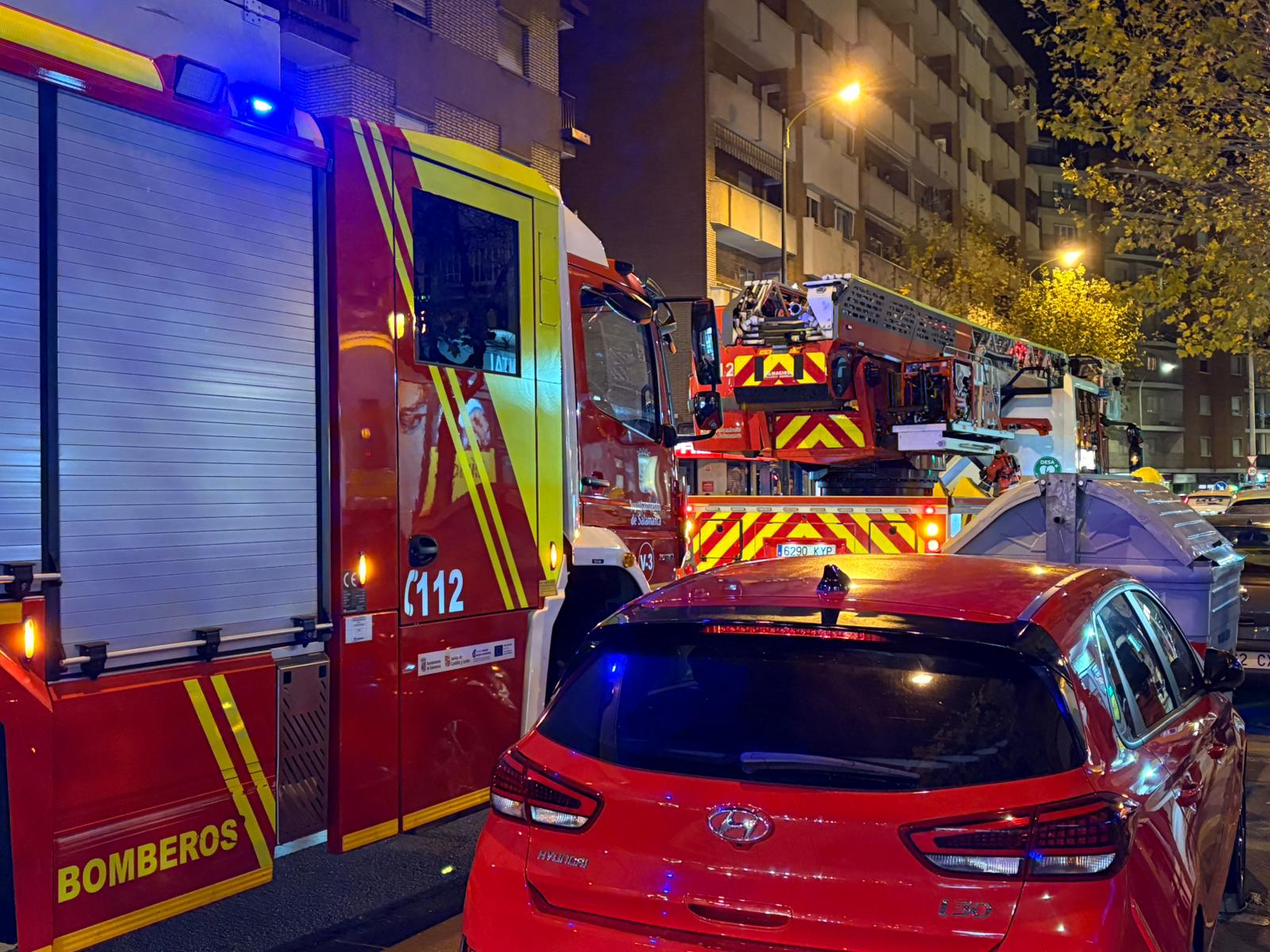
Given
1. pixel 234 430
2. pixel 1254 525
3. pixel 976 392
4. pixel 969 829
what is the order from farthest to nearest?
pixel 976 392 < pixel 1254 525 < pixel 234 430 < pixel 969 829

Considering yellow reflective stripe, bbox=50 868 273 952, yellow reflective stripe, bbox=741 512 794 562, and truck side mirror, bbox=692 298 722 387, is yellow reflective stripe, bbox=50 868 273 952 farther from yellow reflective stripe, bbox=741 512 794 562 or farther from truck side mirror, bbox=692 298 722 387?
yellow reflective stripe, bbox=741 512 794 562

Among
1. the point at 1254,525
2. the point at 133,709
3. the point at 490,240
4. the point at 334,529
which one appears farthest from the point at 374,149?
the point at 1254,525

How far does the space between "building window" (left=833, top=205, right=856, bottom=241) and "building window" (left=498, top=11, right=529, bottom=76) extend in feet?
46.8

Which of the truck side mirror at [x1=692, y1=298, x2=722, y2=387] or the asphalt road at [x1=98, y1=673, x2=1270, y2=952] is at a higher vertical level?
the truck side mirror at [x1=692, y1=298, x2=722, y2=387]

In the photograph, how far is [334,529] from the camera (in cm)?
441

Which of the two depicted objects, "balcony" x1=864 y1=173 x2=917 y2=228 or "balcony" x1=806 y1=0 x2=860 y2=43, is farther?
"balcony" x1=864 y1=173 x2=917 y2=228

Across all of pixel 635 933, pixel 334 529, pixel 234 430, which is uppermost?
pixel 234 430

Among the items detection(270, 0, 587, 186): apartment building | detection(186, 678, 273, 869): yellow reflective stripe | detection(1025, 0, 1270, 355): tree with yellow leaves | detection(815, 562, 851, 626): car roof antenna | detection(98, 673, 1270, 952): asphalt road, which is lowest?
detection(98, 673, 1270, 952): asphalt road

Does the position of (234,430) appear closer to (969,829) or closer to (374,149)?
(374,149)

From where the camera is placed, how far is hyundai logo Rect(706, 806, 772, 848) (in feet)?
8.42

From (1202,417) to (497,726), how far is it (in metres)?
75.7

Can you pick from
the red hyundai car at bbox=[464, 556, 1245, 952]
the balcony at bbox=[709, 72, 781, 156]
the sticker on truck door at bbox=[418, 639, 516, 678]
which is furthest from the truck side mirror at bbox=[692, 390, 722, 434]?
the balcony at bbox=[709, 72, 781, 156]

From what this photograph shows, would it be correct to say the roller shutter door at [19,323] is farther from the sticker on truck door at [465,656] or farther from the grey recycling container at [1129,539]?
the grey recycling container at [1129,539]

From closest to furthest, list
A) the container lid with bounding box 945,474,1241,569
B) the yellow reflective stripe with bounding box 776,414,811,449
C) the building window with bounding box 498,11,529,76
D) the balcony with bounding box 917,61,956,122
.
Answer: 1. the container lid with bounding box 945,474,1241,569
2. the yellow reflective stripe with bounding box 776,414,811,449
3. the building window with bounding box 498,11,529,76
4. the balcony with bounding box 917,61,956,122
